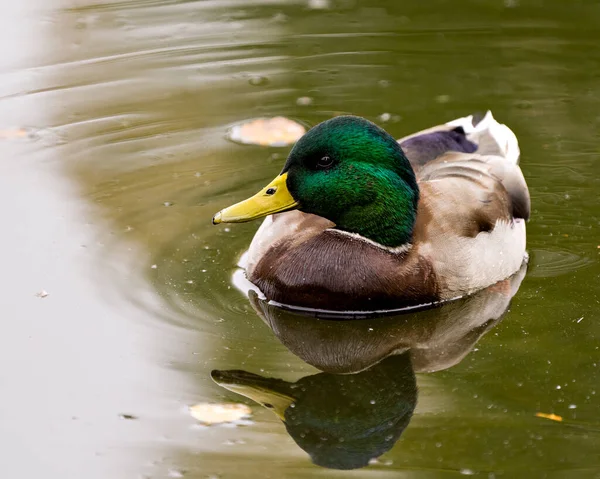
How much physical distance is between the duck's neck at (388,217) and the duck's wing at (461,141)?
35.8 inches

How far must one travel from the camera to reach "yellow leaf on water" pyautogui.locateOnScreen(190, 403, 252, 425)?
5801 mm

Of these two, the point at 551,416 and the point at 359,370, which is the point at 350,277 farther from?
the point at 551,416

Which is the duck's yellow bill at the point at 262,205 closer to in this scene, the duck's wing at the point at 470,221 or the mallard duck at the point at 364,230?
the mallard duck at the point at 364,230

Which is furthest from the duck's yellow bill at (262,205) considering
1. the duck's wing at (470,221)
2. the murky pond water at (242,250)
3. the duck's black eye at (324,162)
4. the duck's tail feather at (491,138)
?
the duck's tail feather at (491,138)

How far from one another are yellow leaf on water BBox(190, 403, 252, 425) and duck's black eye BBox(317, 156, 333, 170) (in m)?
1.66

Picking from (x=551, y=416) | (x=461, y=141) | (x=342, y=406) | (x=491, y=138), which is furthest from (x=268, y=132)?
(x=551, y=416)

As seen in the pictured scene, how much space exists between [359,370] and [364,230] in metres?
1.04

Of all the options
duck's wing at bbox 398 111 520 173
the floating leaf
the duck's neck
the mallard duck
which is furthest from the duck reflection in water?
the floating leaf

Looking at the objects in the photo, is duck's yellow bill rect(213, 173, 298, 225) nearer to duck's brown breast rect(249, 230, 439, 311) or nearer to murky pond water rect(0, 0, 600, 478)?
duck's brown breast rect(249, 230, 439, 311)

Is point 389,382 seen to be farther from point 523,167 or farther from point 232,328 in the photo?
point 523,167

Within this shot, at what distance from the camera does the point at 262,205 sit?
6.93 meters

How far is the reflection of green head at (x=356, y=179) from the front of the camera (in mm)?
6910

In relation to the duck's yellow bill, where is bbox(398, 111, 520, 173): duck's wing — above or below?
below

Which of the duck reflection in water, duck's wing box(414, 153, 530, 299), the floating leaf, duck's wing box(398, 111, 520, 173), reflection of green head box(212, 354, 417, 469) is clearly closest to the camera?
reflection of green head box(212, 354, 417, 469)
